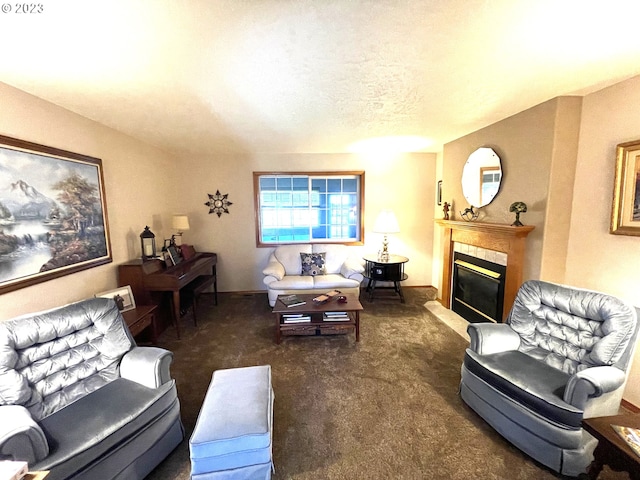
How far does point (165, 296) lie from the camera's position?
3.36 metres

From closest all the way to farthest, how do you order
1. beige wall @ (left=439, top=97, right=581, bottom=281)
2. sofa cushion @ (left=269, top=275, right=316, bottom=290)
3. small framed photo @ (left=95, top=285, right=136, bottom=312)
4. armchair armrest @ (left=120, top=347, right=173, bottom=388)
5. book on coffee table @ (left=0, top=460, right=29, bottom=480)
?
book on coffee table @ (left=0, top=460, right=29, bottom=480) < armchair armrest @ (left=120, top=347, right=173, bottom=388) < beige wall @ (left=439, top=97, right=581, bottom=281) < small framed photo @ (left=95, top=285, right=136, bottom=312) < sofa cushion @ (left=269, top=275, right=316, bottom=290)

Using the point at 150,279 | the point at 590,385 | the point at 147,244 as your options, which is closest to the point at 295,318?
the point at 150,279

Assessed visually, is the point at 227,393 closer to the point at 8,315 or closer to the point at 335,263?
the point at 8,315

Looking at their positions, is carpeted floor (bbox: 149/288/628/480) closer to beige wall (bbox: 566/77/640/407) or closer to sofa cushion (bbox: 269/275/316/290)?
sofa cushion (bbox: 269/275/316/290)

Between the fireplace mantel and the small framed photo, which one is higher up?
the fireplace mantel

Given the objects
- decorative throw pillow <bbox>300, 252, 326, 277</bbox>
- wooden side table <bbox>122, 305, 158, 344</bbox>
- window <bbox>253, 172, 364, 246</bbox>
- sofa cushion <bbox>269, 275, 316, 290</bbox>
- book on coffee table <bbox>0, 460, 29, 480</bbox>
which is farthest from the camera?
window <bbox>253, 172, 364, 246</bbox>

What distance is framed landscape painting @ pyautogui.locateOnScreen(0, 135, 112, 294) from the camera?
1.87 metres

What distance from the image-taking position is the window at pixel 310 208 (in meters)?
4.70

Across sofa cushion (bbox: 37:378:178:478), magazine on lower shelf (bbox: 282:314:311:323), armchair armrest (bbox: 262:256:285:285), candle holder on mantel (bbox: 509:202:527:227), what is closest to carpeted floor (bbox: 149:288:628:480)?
magazine on lower shelf (bbox: 282:314:311:323)

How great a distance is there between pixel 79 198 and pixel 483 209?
14.1 feet

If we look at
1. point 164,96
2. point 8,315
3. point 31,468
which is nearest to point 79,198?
point 8,315

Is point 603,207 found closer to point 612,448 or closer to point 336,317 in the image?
point 612,448

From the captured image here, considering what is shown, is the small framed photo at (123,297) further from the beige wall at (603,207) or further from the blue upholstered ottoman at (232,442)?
the beige wall at (603,207)

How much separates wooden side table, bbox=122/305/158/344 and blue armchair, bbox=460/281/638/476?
292cm
